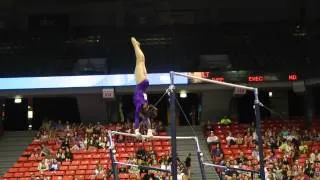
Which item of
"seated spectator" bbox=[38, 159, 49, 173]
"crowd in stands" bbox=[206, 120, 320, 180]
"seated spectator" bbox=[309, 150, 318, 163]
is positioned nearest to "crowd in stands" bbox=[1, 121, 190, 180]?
"seated spectator" bbox=[38, 159, 49, 173]

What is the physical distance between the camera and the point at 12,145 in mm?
28016

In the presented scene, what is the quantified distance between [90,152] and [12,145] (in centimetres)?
566

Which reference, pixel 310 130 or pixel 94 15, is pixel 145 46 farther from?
pixel 310 130

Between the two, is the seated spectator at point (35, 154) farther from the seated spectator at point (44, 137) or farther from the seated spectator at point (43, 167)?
the seated spectator at point (43, 167)

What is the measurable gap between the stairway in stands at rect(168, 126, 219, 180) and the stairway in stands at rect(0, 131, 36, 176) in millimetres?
7728

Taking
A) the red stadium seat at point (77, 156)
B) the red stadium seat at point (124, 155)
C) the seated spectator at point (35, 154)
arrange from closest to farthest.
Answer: the red stadium seat at point (124, 155)
the red stadium seat at point (77, 156)
the seated spectator at point (35, 154)

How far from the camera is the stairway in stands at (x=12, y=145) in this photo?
26.3 metres

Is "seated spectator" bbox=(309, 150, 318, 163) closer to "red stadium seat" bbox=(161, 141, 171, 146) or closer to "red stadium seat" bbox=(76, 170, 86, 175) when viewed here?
"red stadium seat" bbox=(161, 141, 171, 146)

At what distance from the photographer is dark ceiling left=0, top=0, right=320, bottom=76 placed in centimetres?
2606

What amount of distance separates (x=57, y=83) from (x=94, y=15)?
376 cm

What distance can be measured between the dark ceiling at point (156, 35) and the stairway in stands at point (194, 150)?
3.82 meters

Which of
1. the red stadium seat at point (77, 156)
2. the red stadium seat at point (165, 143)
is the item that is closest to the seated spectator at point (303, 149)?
the red stadium seat at point (165, 143)

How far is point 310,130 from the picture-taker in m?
26.9

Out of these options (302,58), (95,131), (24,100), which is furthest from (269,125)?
(24,100)
